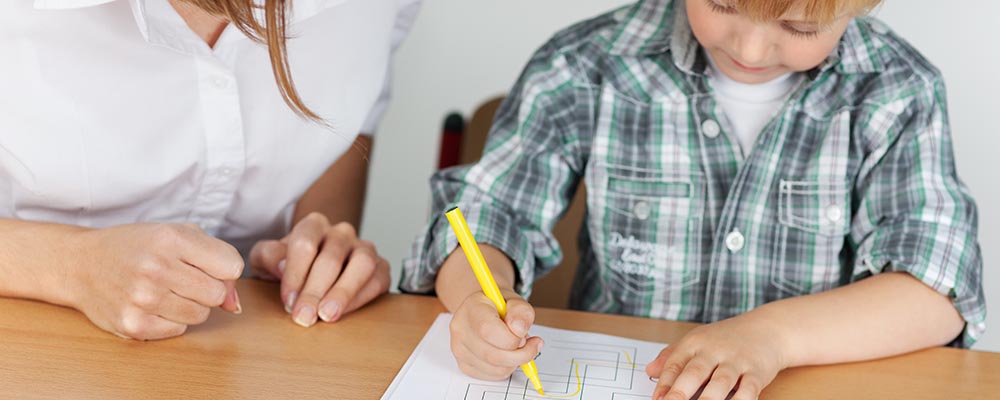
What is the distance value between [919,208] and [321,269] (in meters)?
0.55

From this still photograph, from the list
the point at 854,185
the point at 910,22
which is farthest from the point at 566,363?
the point at 910,22

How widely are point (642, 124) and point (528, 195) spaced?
15 centimetres

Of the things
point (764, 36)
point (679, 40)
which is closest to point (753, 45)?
point (764, 36)

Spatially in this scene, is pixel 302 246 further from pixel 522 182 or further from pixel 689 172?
pixel 689 172

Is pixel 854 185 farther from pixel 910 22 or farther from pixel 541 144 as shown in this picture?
pixel 910 22

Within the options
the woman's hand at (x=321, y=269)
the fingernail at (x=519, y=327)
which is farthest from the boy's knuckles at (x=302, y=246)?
the fingernail at (x=519, y=327)

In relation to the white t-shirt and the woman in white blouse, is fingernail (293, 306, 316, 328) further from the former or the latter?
the white t-shirt

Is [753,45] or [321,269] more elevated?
[753,45]

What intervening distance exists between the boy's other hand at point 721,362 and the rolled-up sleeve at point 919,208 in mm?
191

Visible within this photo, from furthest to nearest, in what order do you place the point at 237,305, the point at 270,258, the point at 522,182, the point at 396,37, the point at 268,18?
the point at 396,37
the point at 522,182
the point at 270,258
the point at 237,305
the point at 268,18

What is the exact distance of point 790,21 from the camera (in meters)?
0.89

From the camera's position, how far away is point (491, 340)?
0.74 m

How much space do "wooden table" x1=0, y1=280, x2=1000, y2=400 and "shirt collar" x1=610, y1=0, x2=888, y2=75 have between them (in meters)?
0.31

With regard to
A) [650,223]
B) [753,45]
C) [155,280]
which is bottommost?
[650,223]
